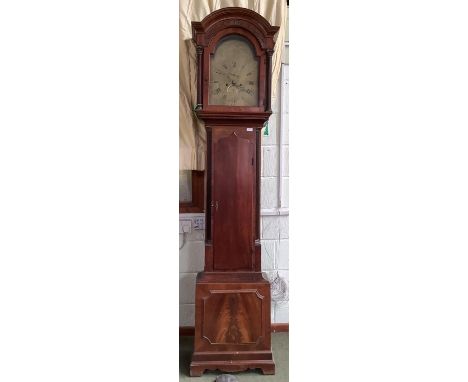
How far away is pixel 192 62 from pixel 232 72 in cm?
27

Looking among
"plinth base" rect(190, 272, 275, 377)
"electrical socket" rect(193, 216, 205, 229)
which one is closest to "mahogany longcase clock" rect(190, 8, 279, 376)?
"plinth base" rect(190, 272, 275, 377)

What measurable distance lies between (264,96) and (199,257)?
85 centimetres

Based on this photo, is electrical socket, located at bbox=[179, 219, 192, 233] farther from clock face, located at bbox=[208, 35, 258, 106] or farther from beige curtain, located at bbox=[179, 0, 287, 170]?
clock face, located at bbox=[208, 35, 258, 106]

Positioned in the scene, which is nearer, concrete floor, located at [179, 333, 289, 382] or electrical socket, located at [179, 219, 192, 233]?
concrete floor, located at [179, 333, 289, 382]

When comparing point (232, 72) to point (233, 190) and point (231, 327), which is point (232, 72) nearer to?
point (233, 190)

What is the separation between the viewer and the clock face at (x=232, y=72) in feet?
5.22

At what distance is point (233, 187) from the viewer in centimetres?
161

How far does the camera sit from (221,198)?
63.4 inches

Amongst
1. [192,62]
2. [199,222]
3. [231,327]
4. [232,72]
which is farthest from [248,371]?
[192,62]

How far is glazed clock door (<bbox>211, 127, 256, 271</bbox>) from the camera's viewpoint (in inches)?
63.3

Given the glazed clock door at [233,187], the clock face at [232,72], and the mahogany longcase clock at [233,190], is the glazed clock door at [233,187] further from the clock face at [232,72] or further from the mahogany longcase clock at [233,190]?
the clock face at [232,72]

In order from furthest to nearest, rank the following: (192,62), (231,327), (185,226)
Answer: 1. (185,226)
2. (192,62)
3. (231,327)

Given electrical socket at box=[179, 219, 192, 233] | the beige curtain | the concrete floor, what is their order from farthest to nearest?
electrical socket at box=[179, 219, 192, 233], the beige curtain, the concrete floor

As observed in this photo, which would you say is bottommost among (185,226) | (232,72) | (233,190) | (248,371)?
(248,371)
